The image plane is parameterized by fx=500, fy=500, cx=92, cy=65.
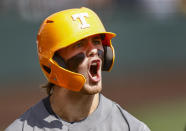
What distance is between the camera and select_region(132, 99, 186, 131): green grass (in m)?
9.23

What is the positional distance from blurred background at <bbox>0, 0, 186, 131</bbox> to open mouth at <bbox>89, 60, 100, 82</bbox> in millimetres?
6711

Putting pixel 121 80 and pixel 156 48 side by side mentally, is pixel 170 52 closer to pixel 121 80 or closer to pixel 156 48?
pixel 156 48

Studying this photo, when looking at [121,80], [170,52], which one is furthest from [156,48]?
[121,80]

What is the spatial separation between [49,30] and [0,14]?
794 cm

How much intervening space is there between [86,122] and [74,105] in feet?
0.58

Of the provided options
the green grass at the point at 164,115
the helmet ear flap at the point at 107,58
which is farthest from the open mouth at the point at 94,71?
the green grass at the point at 164,115

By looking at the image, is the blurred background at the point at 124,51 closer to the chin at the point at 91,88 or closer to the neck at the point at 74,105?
the neck at the point at 74,105

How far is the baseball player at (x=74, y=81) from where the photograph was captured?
3.95m

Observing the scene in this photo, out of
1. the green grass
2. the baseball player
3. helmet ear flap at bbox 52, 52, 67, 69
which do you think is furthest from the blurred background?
helmet ear flap at bbox 52, 52, 67, 69

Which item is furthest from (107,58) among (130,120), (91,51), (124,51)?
(124,51)

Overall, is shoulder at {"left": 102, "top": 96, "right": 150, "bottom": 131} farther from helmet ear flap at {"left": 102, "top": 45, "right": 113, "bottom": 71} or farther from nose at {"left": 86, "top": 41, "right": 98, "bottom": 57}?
nose at {"left": 86, "top": 41, "right": 98, "bottom": 57}

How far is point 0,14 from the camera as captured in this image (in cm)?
1181

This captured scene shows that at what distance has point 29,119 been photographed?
4047 millimetres

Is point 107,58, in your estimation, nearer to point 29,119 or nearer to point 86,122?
point 86,122
